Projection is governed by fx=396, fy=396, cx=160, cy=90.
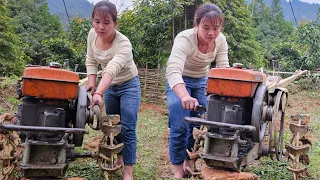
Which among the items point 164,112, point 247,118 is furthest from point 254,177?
point 164,112

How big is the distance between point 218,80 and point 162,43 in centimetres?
874

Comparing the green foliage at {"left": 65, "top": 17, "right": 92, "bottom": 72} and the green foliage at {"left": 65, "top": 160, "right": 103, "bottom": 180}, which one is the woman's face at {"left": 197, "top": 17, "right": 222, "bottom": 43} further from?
the green foliage at {"left": 65, "top": 17, "right": 92, "bottom": 72}

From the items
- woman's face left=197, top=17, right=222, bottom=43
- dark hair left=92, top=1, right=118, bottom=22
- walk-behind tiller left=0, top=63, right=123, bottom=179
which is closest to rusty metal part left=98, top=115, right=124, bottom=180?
walk-behind tiller left=0, top=63, right=123, bottom=179

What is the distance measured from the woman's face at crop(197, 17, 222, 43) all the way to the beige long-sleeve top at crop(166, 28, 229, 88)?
5.3 inches

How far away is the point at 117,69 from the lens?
293cm

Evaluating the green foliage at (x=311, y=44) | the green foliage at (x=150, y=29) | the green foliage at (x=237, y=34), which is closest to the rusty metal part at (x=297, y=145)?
→ the green foliage at (x=150, y=29)

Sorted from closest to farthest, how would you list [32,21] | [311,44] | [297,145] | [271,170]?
[297,145] < [271,170] < [311,44] < [32,21]

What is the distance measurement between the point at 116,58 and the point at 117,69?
99mm

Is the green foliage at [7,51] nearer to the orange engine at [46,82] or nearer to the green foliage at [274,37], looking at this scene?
the orange engine at [46,82]

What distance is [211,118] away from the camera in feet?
8.58

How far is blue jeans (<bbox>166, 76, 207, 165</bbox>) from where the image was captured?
10.6ft

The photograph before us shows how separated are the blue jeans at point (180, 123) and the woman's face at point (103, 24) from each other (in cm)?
73

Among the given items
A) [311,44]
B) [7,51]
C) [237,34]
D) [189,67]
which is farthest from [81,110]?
[311,44]

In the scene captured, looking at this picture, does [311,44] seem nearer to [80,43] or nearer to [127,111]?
[80,43]
